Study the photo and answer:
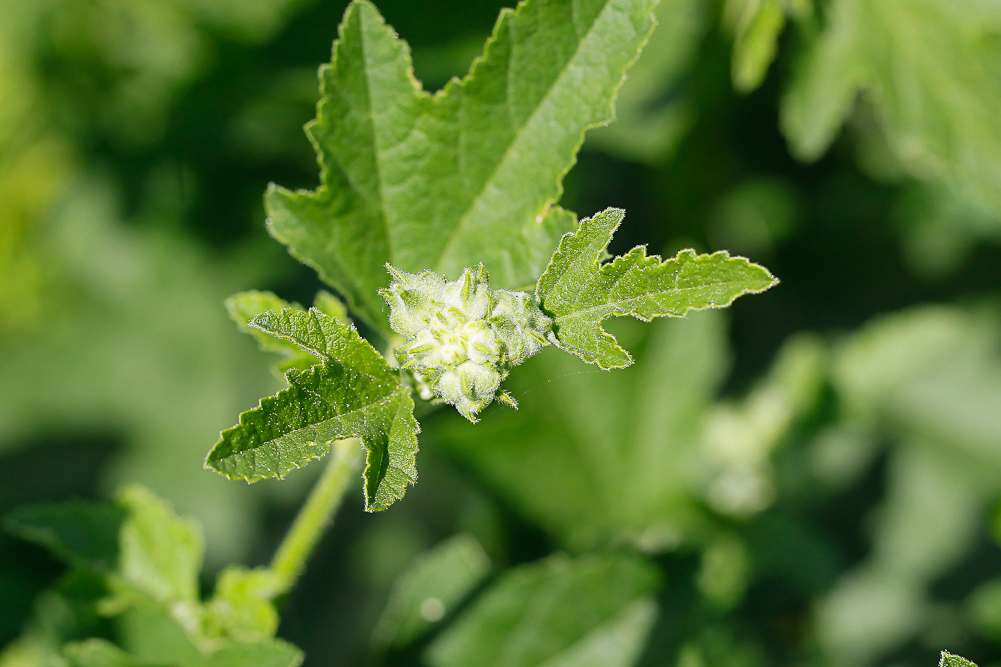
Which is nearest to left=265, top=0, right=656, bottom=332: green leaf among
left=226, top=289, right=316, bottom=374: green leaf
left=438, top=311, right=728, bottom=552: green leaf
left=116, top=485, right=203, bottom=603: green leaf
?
left=226, top=289, right=316, bottom=374: green leaf

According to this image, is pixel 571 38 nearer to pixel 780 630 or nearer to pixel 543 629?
pixel 543 629

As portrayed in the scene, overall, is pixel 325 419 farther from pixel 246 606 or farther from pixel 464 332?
pixel 246 606

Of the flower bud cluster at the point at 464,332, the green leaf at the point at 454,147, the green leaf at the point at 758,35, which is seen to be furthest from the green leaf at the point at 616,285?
the green leaf at the point at 758,35

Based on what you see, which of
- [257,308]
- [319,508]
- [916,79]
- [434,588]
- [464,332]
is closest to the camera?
[464,332]

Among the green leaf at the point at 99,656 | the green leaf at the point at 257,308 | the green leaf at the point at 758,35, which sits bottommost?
the green leaf at the point at 99,656

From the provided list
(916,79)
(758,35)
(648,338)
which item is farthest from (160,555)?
(916,79)

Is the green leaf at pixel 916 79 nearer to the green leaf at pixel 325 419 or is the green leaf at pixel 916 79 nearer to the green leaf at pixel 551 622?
the green leaf at pixel 551 622
